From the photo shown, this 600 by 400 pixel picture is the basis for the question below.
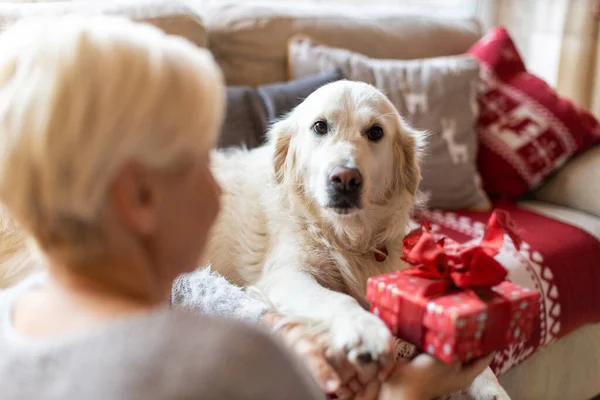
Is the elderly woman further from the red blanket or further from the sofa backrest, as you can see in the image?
the sofa backrest

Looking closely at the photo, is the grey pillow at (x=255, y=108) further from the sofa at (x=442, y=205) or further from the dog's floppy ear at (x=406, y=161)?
the dog's floppy ear at (x=406, y=161)

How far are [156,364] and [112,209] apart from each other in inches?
6.6

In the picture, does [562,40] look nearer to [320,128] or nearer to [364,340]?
[320,128]

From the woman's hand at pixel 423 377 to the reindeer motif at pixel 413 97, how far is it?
4.09 feet

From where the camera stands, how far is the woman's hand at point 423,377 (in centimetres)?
100

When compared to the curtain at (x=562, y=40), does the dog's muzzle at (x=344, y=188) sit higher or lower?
higher

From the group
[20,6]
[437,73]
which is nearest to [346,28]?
[437,73]

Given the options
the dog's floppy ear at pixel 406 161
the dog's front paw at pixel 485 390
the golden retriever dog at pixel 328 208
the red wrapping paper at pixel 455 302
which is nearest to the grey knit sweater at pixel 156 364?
the red wrapping paper at pixel 455 302

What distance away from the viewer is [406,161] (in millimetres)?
1540

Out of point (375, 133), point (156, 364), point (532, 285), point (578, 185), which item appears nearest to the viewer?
point (156, 364)

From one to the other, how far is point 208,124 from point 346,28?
1.97m

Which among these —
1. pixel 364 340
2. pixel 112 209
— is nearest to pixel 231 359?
pixel 112 209

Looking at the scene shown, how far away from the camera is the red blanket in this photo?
181cm

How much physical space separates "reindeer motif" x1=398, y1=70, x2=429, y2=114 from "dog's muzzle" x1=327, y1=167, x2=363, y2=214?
3.00 ft
